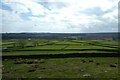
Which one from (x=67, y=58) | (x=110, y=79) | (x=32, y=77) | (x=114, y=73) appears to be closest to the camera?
(x=110, y=79)

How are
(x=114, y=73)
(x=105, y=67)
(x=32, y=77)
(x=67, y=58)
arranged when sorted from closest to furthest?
(x=32, y=77) → (x=114, y=73) → (x=105, y=67) → (x=67, y=58)

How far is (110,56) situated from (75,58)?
23.1 ft

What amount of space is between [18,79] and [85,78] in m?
7.45

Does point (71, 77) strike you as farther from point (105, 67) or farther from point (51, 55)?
point (51, 55)

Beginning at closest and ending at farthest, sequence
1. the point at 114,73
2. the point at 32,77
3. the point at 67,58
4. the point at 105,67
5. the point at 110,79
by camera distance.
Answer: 1. the point at 110,79
2. the point at 32,77
3. the point at 114,73
4. the point at 105,67
5. the point at 67,58

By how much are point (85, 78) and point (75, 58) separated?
714 inches

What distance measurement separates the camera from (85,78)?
2636 cm

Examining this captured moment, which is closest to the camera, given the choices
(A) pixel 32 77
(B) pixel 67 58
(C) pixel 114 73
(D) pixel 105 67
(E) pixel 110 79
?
(E) pixel 110 79

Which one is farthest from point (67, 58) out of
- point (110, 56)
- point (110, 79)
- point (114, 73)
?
point (110, 79)

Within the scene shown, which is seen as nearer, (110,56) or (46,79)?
(46,79)

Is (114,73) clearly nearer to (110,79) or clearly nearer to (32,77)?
(110,79)

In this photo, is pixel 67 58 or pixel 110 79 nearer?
pixel 110 79

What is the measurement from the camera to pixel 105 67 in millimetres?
34719

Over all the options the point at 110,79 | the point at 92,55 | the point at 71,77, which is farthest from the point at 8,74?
the point at 92,55
